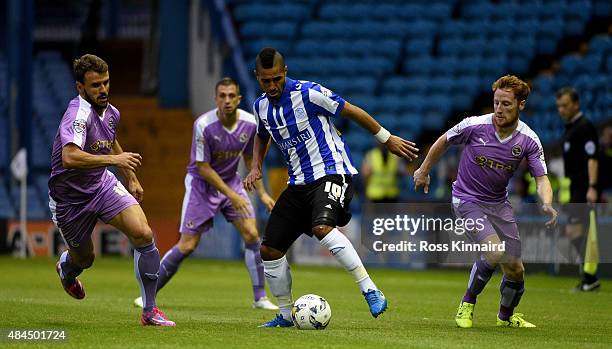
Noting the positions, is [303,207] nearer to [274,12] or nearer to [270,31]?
[270,31]

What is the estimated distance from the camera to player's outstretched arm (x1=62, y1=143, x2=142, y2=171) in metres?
8.73

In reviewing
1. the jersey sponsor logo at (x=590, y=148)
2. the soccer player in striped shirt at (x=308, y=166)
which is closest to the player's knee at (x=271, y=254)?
the soccer player in striped shirt at (x=308, y=166)

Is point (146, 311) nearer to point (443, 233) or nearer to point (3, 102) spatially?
point (443, 233)

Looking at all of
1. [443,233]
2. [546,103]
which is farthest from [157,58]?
[443,233]

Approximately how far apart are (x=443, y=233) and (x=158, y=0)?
750 inches

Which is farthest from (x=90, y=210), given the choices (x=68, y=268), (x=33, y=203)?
(x=33, y=203)

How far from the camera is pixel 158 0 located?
29.4m

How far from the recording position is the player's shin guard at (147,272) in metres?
9.54

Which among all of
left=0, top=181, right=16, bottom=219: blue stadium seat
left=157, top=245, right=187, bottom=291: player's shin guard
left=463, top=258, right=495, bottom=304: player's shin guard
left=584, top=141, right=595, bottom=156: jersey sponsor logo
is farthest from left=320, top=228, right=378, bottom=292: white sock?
left=0, top=181, right=16, bottom=219: blue stadium seat

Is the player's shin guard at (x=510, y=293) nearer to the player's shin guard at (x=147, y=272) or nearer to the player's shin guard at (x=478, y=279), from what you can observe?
the player's shin guard at (x=478, y=279)

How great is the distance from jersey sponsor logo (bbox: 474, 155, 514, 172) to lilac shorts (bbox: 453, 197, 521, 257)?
11.9 inches

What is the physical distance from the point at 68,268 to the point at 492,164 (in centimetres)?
369

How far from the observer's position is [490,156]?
31.9 feet

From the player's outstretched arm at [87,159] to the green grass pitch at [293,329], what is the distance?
1233mm
